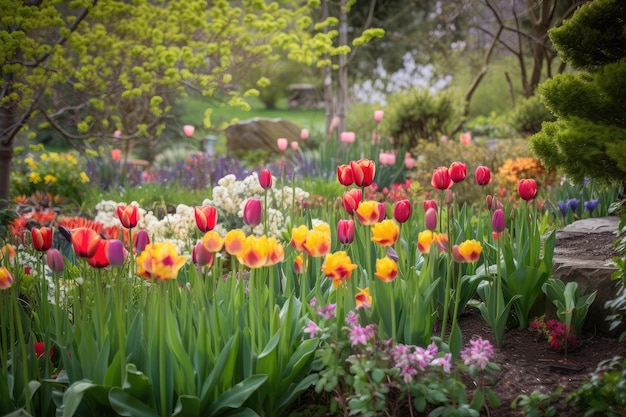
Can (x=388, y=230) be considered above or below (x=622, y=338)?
above

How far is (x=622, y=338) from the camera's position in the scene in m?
2.80

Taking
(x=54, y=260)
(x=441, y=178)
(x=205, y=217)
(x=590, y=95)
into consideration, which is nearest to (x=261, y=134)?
(x=590, y=95)

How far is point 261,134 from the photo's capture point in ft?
42.1

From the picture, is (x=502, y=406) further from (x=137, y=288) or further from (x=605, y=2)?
(x=605, y=2)

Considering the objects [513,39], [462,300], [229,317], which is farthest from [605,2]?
Answer: [513,39]

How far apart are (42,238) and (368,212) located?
1.19 metres

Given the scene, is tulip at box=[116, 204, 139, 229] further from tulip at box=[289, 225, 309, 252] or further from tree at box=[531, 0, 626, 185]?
tree at box=[531, 0, 626, 185]

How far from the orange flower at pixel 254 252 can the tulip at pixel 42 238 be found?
2.53ft

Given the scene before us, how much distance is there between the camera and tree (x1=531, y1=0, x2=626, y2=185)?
10.8 feet

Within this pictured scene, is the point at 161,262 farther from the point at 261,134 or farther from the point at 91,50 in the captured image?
the point at 261,134

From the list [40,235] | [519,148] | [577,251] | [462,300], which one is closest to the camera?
[40,235]

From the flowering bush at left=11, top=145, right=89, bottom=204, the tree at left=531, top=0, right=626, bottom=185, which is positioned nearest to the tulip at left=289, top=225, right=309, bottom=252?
the tree at left=531, top=0, right=626, bottom=185

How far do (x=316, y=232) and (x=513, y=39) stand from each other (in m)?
14.1

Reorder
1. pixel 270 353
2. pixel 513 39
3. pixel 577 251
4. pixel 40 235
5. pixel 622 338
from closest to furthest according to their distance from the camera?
pixel 270 353 < pixel 40 235 < pixel 622 338 < pixel 577 251 < pixel 513 39
